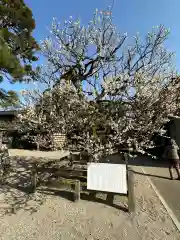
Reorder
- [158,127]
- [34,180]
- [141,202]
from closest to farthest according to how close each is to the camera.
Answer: [141,202] → [34,180] → [158,127]

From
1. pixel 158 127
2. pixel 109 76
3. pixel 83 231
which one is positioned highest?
pixel 109 76

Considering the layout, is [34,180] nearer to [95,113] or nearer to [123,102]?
[95,113]

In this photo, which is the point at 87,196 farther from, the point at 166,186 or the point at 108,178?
the point at 166,186

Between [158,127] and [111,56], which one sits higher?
[111,56]

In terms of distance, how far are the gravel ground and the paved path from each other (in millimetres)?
329

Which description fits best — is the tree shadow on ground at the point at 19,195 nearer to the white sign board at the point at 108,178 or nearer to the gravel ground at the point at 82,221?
the gravel ground at the point at 82,221

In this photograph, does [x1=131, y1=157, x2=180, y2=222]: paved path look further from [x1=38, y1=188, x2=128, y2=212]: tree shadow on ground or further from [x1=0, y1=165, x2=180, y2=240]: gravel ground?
[x1=38, y1=188, x2=128, y2=212]: tree shadow on ground

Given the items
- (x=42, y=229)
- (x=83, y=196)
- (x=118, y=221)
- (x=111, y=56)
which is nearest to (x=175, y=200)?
(x=118, y=221)

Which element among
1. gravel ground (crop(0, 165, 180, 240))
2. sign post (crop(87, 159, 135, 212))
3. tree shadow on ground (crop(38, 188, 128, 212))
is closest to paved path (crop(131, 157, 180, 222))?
gravel ground (crop(0, 165, 180, 240))

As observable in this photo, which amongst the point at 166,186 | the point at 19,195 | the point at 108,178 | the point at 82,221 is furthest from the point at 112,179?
the point at 166,186

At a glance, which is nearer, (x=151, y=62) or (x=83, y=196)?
(x=83, y=196)

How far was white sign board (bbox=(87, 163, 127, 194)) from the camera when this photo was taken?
4.68 meters

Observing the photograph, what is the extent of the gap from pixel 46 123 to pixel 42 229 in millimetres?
2954

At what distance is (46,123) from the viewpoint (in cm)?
593
